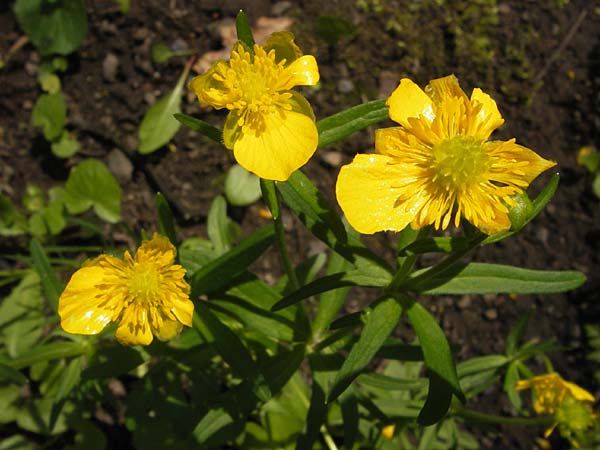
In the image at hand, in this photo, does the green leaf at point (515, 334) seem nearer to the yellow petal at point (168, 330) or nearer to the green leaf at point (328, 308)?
the green leaf at point (328, 308)

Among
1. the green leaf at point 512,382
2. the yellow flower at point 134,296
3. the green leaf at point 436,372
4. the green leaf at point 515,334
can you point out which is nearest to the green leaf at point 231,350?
the yellow flower at point 134,296

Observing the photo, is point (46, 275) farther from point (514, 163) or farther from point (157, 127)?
point (514, 163)

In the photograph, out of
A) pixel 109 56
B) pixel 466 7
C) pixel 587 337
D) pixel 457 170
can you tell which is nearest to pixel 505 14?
pixel 466 7

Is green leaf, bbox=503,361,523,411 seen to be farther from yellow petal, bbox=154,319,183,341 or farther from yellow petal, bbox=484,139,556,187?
yellow petal, bbox=154,319,183,341

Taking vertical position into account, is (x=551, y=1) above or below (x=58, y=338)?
above

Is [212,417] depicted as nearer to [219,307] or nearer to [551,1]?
[219,307]

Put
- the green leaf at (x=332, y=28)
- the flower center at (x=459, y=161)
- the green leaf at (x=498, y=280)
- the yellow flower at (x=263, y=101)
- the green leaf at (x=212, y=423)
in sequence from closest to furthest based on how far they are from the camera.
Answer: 1. the flower center at (x=459, y=161)
2. the yellow flower at (x=263, y=101)
3. the green leaf at (x=498, y=280)
4. the green leaf at (x=212, y=423)
5. the green leaf at (x=332, y=28)

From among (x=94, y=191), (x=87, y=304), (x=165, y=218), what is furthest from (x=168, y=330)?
(x=94, y=191)

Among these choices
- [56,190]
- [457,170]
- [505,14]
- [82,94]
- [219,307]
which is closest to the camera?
[457,170]

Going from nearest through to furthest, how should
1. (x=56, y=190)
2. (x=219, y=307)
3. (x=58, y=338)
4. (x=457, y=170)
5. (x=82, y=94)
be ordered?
(x=457, y=170) → (x=219, y=307) → (x=58, y=338) → (x=56, y=190) → (x=82, y=94)
